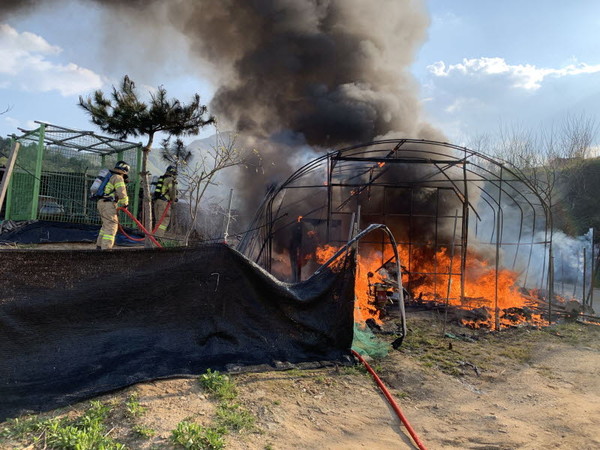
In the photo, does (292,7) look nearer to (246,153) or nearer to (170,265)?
(246,153)

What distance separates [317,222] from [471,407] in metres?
7.69

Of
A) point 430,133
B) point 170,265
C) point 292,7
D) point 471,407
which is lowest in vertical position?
point 471,407

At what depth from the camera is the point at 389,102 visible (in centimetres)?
1423

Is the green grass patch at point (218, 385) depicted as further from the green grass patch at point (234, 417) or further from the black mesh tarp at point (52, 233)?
the black mesh tarp at point (52, 233)

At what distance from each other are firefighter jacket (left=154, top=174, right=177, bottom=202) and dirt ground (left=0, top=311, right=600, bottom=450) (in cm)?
850

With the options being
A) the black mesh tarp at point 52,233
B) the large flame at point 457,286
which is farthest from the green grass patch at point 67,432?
the black mesh tarp at point 52,233

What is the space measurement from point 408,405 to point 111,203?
7.83 m

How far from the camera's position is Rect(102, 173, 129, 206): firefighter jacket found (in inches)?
356

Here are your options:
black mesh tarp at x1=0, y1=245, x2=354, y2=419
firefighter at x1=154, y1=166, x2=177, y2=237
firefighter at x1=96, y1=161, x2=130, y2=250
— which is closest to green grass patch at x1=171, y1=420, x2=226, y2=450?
black mesh tarp at x1=0, y1=245, x2=354, y2=419

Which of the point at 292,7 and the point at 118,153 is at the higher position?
the point at 292,7

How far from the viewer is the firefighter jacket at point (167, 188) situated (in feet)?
39.7

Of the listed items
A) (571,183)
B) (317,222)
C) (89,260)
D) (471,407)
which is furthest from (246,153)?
(571,183)

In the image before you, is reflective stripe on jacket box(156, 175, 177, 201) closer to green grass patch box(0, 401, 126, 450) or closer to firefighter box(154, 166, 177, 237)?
firefighter box(154, 166, 177, 237)

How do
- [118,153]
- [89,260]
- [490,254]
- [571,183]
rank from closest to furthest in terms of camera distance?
[89,260], [490,254], [118,153], [571,183]
